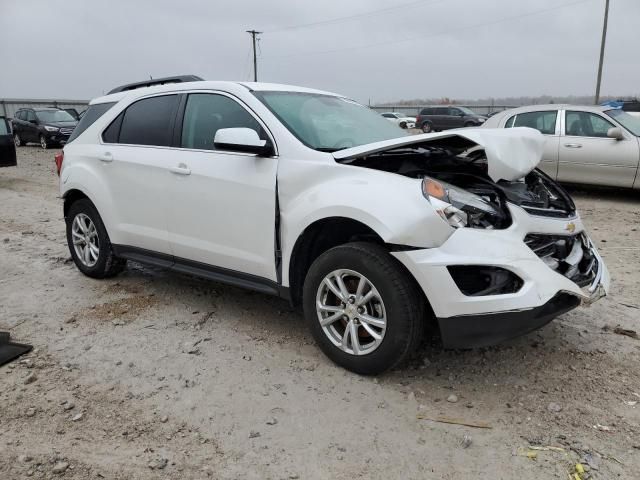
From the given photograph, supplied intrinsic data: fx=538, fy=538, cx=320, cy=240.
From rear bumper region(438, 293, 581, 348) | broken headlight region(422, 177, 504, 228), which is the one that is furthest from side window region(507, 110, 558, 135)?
rear bumper region(438, 293, 581, 348)

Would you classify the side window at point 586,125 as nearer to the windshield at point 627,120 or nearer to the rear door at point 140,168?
the windshield at point 627,120

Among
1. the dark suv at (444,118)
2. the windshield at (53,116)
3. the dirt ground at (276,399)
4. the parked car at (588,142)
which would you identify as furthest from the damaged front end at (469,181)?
the dark suv at (444,118)

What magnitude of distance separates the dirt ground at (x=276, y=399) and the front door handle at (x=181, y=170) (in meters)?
1.12

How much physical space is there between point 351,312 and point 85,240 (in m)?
3.12

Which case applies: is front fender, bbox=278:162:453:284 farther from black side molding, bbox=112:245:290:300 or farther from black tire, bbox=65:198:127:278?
black tire, bbox=65:198:127:278

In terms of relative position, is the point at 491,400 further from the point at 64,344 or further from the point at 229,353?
the point at 64,344

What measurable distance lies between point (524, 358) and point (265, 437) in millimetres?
1768

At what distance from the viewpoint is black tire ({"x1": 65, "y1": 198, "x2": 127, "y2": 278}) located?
4.86 metres

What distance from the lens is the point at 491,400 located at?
3.01 meters

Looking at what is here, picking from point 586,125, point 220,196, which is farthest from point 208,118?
point 586,125

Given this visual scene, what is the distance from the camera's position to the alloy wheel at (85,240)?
5.01 m

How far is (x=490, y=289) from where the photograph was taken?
279 centimetres

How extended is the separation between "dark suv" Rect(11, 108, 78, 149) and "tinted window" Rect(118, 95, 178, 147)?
57.7ft

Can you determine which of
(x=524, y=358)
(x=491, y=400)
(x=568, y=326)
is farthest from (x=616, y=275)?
(x=491, y=400)
